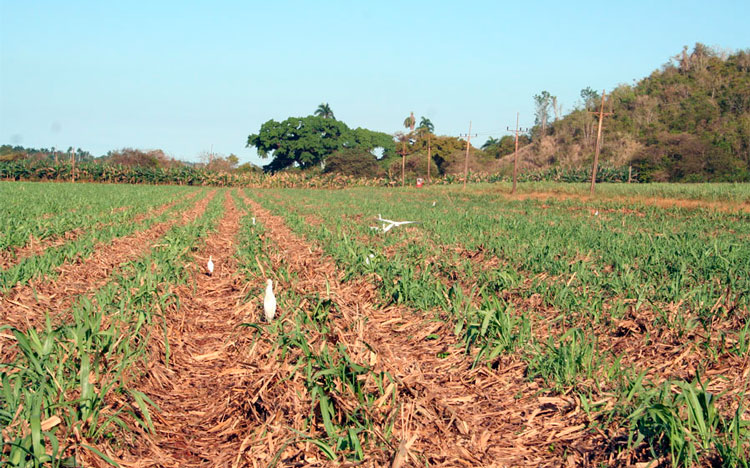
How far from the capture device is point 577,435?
117 inches

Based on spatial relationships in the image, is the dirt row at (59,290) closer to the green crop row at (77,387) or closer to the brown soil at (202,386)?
the green crop row at (77,387)

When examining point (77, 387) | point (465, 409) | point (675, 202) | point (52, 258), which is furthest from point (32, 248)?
point (675, 202)

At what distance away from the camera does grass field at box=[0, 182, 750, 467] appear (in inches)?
108

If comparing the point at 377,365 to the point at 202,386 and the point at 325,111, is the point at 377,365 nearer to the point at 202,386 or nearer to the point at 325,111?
the point at 202,386

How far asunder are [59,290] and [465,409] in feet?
16.4

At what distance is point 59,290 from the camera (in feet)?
19.7

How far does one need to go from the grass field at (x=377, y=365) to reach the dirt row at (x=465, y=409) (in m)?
0.01

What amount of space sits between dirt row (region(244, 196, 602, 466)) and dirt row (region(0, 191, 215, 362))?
2.76 meters

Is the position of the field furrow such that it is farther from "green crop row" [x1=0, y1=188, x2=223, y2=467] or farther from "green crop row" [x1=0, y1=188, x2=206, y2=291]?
"green crop row" [x1=0, y1=188, x2=206, y2=291]

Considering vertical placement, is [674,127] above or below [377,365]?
above

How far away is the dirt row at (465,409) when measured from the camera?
2.82 m

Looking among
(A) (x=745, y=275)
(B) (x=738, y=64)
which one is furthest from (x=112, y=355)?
(B) (x=738, y=64)

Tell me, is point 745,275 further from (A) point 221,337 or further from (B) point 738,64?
(B) point 738,64

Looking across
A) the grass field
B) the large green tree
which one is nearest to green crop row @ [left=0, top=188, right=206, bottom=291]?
the grass field
